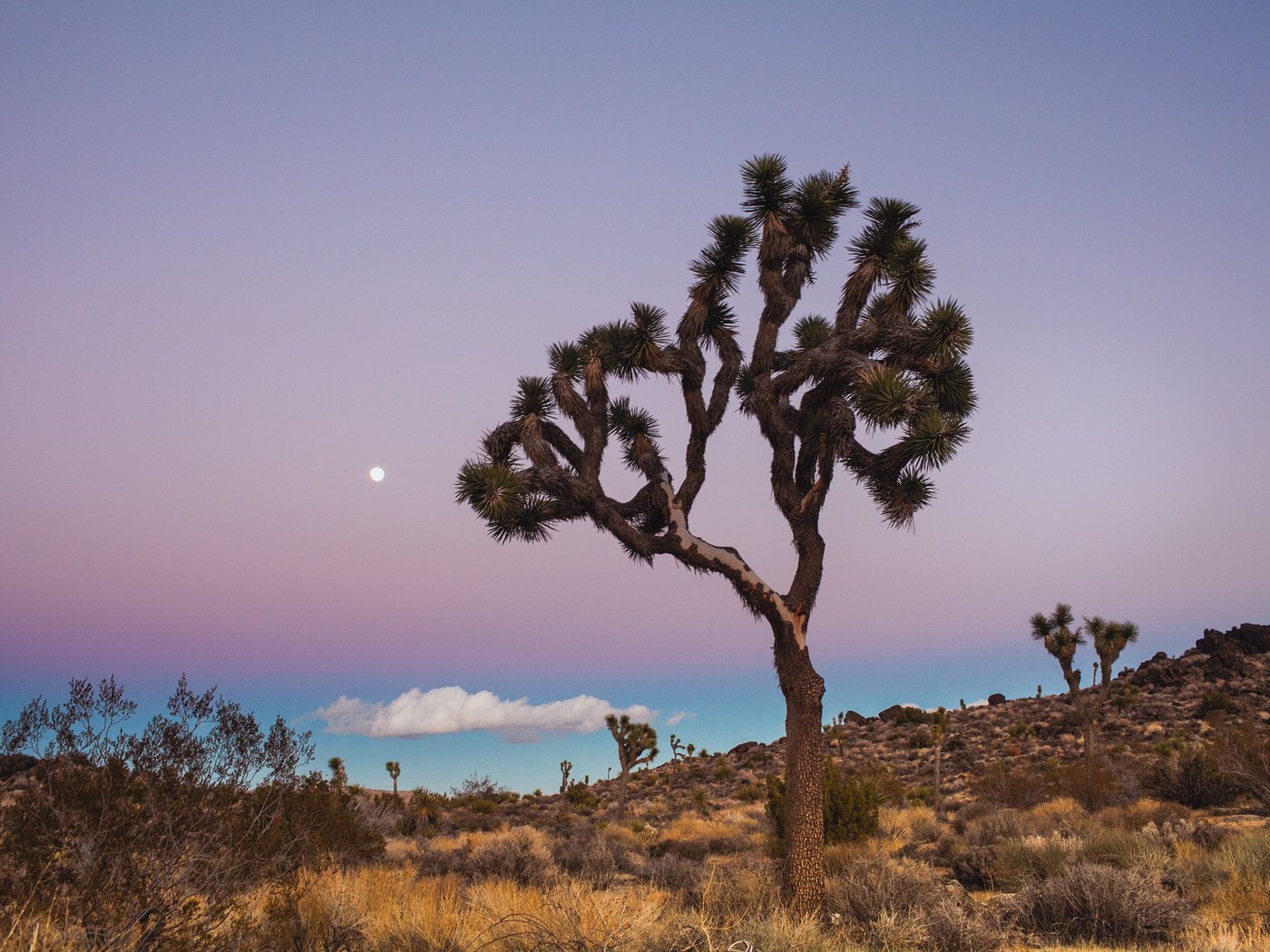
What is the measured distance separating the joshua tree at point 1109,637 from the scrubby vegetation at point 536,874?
578 inches

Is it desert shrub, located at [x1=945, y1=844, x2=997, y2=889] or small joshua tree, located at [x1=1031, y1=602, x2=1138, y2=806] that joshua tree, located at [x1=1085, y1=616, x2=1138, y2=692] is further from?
desert shrub, located at [x1=945, y1=844, x2=997, y2=889]

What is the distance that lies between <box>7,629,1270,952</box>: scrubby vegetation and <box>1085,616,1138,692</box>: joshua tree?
14691 millimetres

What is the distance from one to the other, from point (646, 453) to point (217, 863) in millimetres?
8514

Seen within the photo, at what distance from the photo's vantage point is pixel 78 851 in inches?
261

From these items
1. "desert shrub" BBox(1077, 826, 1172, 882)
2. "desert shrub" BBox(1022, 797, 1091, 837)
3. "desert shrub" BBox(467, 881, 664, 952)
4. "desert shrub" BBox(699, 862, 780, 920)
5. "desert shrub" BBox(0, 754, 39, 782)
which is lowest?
"desert shrub" BBox(1022, 797, 1091, 837)

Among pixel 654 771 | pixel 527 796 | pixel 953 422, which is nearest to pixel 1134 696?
pixel 654 771

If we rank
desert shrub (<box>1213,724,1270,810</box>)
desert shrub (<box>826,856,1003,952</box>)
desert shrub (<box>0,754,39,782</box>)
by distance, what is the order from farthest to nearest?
desert shrub (<box>1213,724,1270,810</box>) → desert shrub (<box>826,856,1003,952</box>) → desert shrub (<box>0,754,39,782</box>)

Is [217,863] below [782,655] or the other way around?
below

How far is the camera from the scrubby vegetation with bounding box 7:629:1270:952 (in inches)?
259

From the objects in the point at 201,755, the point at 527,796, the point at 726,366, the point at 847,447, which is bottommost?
the point at 527,796

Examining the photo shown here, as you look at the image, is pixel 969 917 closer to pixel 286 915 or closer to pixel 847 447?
pixel 847 447

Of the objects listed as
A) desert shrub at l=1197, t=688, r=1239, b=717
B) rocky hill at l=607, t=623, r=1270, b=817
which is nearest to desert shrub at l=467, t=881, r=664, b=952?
rocky hill at l=607, t=623, r=1270, b=817

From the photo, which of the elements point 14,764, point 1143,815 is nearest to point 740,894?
point 14,764

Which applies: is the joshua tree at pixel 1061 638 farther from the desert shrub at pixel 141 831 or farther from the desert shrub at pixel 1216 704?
the desert shrub at pixel 141 831
